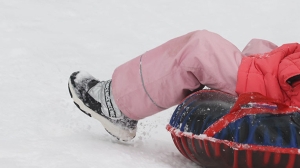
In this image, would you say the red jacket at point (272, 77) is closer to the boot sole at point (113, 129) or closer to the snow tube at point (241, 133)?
the snow tube at point (241, 133)

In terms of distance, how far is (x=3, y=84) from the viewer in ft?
6.40

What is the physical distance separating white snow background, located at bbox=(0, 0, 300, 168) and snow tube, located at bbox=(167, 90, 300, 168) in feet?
0.36

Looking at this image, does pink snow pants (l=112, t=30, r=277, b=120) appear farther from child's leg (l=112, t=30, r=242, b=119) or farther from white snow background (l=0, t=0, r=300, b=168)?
white snow background (l=0, t=0, r=300, b=168)

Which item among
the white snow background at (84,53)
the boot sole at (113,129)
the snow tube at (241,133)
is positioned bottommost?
the white snow background at (84,53)

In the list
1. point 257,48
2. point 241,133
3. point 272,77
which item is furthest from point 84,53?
point 241,133

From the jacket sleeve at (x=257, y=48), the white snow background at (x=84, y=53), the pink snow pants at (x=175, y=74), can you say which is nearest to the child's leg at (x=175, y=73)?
the pink snow pants at (x=175, y=74)

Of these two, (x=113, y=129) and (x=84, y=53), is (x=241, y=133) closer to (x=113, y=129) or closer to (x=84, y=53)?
(x=113, y=129)

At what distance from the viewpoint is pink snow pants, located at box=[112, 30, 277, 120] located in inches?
56.7

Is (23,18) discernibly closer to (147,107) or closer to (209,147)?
(147,107)

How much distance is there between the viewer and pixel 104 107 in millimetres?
1559

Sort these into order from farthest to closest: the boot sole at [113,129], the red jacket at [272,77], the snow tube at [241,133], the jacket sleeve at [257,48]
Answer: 1. the jacket sleeve at [257,48]
2. the boot sole at [113,129]
3. the red jacket at [272,77]
4. the snow tube at [241,133]

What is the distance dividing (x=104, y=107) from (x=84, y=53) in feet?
3.64

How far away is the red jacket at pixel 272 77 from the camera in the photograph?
1.40m

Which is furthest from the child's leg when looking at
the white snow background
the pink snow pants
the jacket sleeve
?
the jacket sleeve
